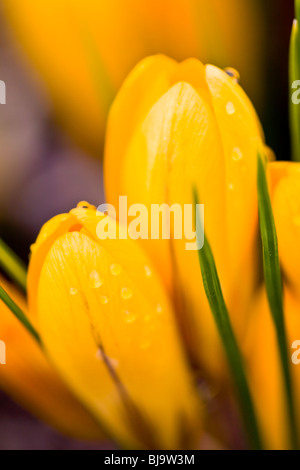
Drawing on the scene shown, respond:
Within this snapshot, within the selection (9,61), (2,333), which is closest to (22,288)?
(2,333)

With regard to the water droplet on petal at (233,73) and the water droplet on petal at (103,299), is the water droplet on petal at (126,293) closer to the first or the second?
the water droplet on petal at (103,299)

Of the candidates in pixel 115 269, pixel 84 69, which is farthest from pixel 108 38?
pixel 115 269

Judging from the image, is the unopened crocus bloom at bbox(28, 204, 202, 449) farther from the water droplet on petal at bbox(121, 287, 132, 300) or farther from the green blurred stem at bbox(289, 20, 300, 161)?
the green blurred stem at bbox(289, 20, 300, 161)

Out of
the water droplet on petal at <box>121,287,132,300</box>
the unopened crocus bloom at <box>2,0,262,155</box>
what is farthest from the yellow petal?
the unopened crocus bloom at <box>2,0,262,155</box>

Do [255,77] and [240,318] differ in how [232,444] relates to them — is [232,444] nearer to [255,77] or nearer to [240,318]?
[240,318]

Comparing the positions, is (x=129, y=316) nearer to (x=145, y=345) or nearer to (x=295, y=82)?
(x=145, y=345)
